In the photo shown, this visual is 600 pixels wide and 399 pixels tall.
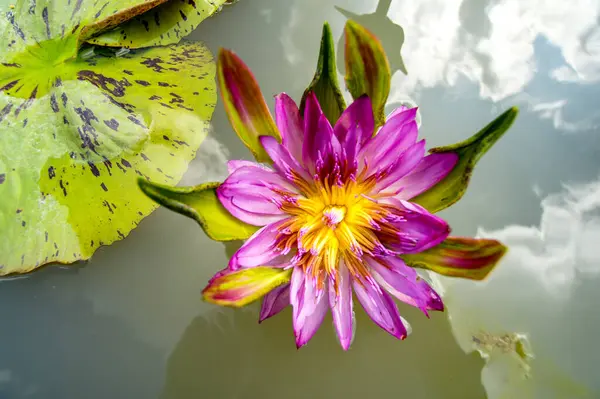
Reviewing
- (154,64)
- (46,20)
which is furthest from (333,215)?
(46,20)

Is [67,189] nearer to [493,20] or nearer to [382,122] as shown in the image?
[382,122]

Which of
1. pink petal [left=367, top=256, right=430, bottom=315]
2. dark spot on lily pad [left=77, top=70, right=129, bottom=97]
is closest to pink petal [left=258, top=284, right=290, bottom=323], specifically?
pink petal [left=367, top=256, right=430, bottom=315]

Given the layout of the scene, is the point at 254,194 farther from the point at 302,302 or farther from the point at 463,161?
the point at 463,161

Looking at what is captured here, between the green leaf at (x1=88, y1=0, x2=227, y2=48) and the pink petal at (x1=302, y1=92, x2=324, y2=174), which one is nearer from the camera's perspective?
the pink petal at (x1=302, y1=92, x2=324, y2=174)

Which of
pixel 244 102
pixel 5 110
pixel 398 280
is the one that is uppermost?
pixel 244 102

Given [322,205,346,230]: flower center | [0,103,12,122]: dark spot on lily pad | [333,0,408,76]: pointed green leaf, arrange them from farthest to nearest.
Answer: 1. [333,0,408,76]: pointed green leaf
2. [0,103,12,122]: dark spot on lily pad
3. [322,205,346,230]: flower center

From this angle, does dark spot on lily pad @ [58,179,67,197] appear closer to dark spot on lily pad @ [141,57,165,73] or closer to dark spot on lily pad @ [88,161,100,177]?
dark spot on lily pad @ [88,161,100,177]

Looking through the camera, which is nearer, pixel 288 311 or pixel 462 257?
pixel 462 257

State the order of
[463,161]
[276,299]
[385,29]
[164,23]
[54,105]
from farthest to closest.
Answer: [385,29] < [164,23] < [54,105] < [276,299] < [463,161]
